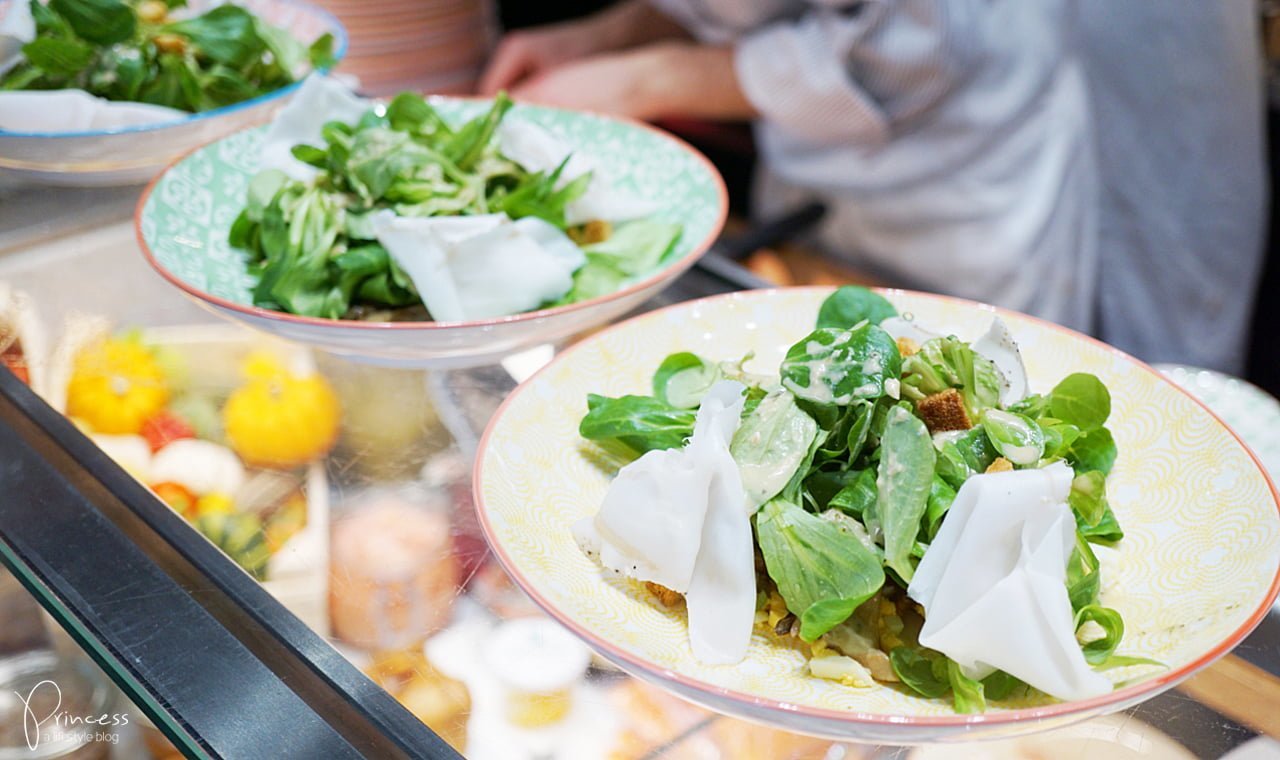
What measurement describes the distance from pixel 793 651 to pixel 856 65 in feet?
4.36

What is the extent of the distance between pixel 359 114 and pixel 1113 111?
1811mm

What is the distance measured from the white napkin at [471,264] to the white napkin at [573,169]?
0.42ft

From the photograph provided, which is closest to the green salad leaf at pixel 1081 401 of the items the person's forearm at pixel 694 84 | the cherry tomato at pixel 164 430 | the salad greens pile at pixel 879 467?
the salad greens pile at pixel 879 467

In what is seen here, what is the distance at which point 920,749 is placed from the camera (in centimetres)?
66

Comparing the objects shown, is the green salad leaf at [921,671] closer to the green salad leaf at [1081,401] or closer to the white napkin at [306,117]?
the green salad leaf at [1081,401]

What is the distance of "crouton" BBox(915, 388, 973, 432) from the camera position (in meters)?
0.70

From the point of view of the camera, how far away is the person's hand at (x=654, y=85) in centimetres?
204

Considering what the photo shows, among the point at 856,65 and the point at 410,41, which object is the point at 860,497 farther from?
the point at 410,41

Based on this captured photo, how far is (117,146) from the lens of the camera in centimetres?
119

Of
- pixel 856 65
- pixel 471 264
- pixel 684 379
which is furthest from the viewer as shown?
pixel 856 65

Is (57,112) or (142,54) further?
(142,54)

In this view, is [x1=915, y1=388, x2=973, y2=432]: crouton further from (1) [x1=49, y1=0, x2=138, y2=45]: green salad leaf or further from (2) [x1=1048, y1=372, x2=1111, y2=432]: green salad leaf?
(1) [x1=49, y1=0, x2=138, y2=45]: green salad leaf

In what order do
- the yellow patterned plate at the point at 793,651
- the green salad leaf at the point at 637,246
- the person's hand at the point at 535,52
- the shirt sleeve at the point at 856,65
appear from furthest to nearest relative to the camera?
the person's hand at the point at 535,52 < the shirt sleeve at the point at 856,65 < the green salad leaf at the point at 637,246 < the yellow patterned plate at the point at 793,651

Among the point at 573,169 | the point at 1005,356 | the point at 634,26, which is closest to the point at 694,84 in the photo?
the point at 634,26
